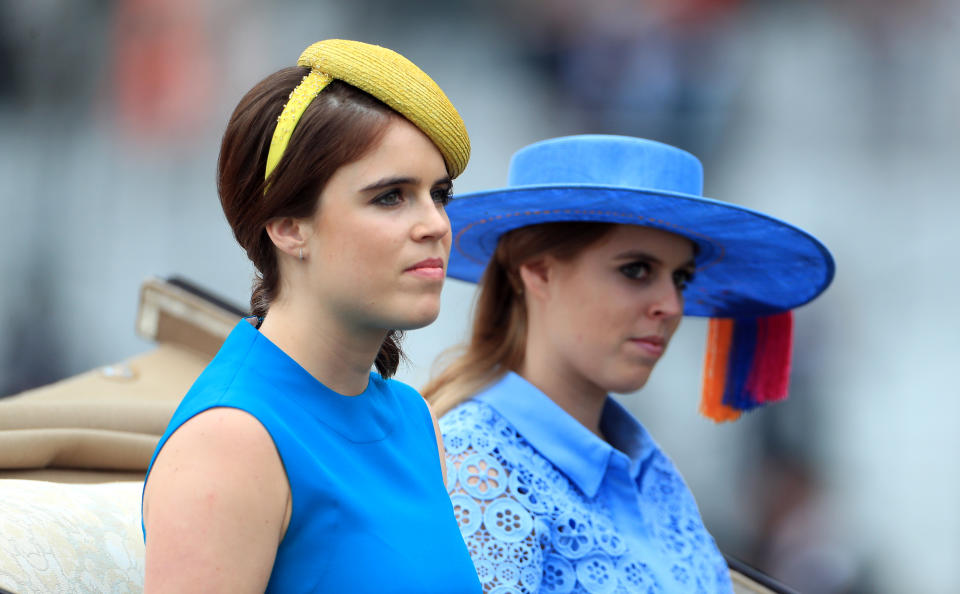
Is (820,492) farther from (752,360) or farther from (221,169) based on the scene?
(221,169)

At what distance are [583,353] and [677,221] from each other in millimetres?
298

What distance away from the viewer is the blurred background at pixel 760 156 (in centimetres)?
368

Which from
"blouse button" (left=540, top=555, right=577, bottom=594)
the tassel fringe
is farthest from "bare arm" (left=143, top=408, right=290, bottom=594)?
the tassel fringe

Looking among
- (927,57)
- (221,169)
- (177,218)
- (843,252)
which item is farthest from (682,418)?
(221,169)

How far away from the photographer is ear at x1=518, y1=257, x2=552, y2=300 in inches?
78.2

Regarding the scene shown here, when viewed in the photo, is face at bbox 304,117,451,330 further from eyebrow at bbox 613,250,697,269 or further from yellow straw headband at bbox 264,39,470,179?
eyebrow at bbox 613,250,697,269

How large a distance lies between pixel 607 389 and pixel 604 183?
39cm

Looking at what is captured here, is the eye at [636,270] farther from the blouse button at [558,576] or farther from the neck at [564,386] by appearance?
the blouse button at [558,576]

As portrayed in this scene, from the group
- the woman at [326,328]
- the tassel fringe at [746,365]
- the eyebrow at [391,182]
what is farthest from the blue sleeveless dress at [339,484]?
the tassel fringe at [746,365]

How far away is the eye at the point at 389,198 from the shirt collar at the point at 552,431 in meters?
0.78

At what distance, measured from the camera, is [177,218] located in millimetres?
4684

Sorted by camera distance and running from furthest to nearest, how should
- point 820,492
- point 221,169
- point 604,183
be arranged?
point 820,492
point 604,183
point 221,169

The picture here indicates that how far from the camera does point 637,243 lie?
1.93 meters

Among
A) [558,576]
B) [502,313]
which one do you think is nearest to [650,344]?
[502,313]
